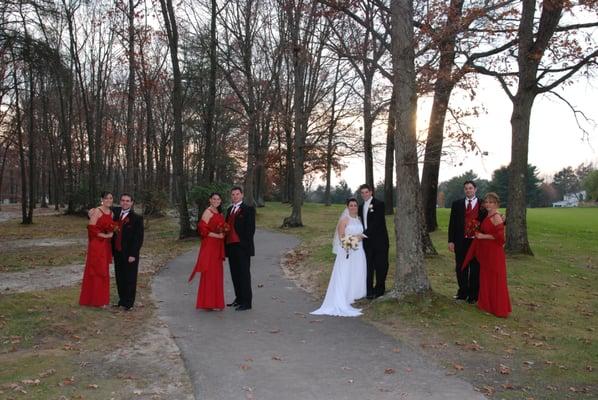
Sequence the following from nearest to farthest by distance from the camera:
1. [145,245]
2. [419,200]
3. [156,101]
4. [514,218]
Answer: [419,200] < [514,218] < [145,245] < [156,101]

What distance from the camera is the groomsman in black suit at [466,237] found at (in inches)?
372

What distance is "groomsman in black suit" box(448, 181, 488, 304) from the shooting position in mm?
9461

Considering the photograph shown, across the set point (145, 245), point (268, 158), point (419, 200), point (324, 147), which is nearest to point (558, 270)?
point (419, 200)

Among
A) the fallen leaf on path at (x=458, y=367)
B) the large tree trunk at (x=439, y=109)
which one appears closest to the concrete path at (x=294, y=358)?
the fallen leaf on path at (x=458, y=367)

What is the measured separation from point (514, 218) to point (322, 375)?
11567mm

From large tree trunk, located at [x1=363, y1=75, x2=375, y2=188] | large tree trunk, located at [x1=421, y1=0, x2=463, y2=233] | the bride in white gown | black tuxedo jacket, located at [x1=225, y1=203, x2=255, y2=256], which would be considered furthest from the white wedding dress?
large tree trunk, located at [x1=363, y1=75, x2=375, y2=188]

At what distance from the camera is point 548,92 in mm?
15539

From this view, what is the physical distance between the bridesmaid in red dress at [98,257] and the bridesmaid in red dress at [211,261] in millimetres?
1587

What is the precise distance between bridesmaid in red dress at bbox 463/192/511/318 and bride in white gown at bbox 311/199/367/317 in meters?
2.19

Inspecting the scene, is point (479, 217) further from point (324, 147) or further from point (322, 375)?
point (324, 147)

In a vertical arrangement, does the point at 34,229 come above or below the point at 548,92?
below

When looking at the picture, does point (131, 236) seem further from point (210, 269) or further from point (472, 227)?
point (472, 227)

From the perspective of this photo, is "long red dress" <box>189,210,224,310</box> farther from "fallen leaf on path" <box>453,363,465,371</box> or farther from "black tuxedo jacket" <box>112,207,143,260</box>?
"fallen leaf on path" <box>453,363,465,371</box>

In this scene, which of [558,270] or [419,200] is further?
[558,270]
